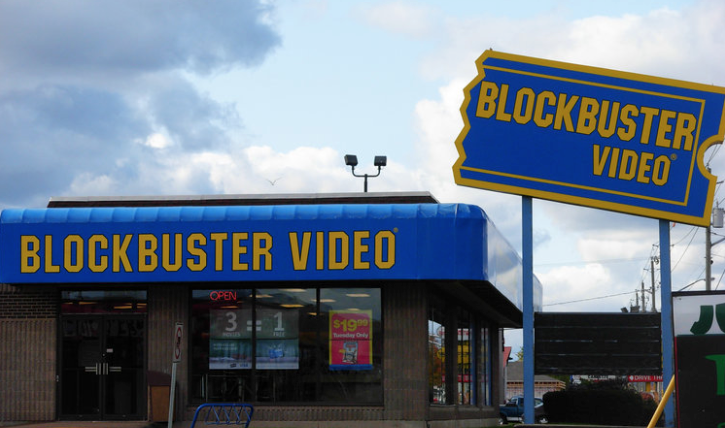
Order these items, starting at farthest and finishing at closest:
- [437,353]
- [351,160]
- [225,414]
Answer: [351,160] → [437,353] → [225,414]

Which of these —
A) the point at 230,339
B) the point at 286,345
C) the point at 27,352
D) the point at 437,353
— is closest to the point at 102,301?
the point at 27,352

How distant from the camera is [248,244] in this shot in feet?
75.5

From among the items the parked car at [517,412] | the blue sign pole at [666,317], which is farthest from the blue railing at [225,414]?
the parked car at [517,412]

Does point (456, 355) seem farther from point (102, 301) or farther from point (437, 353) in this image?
point (102, 301)

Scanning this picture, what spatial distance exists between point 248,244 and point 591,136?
26.4 feet

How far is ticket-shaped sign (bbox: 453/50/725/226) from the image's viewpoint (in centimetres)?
2261

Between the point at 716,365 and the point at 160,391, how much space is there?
45.4 ft

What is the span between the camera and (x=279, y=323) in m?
23.8

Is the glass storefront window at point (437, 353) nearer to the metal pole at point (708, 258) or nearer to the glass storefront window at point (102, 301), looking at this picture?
the glass storefront window at point (102, 301)

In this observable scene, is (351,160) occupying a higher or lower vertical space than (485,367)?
higher

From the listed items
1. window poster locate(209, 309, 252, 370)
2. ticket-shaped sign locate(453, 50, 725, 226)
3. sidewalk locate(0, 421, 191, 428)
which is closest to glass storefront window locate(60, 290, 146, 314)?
window poster locate(209, 309, 252, 370)

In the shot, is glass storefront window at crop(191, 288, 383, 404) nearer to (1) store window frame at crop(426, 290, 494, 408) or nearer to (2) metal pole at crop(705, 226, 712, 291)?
(1) store window frame at crop(426, 290, 494, 408)

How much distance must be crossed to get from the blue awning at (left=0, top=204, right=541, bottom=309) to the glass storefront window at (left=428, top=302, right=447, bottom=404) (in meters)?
1.91

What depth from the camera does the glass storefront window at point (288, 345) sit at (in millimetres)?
23453
